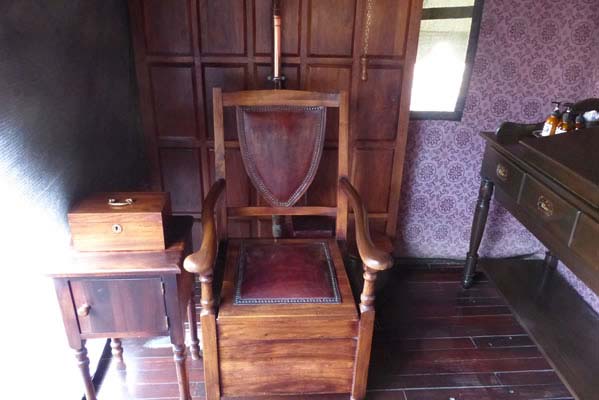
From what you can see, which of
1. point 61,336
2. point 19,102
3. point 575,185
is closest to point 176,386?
point 61,336

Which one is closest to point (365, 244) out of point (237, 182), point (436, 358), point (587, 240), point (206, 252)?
point (206, 252)

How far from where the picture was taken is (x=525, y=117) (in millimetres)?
2186

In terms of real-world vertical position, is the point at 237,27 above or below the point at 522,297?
above

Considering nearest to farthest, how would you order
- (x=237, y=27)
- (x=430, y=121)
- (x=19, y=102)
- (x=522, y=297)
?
(x=19, y=102)
(x=237, y=27)
(x=522, y=297)
(x=430, y=121)

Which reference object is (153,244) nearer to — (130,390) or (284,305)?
(284,305)

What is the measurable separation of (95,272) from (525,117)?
204 cm

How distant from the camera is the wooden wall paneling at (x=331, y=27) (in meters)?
1.79

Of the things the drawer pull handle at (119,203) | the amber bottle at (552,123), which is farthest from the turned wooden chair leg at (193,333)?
the amber bottle at (552,123)

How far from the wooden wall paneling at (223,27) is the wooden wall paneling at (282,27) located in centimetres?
5

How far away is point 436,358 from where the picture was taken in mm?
1801

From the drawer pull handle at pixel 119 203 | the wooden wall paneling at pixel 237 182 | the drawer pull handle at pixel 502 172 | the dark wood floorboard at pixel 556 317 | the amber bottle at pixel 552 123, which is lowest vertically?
the dark wood floorboard at pixel 556 317

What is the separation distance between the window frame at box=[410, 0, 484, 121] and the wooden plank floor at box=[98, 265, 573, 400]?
34.7 inches

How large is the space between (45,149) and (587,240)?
5.32 feet

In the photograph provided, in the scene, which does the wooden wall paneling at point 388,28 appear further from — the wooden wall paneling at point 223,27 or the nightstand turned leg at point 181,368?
the nightstand turned leg at point 181,368
